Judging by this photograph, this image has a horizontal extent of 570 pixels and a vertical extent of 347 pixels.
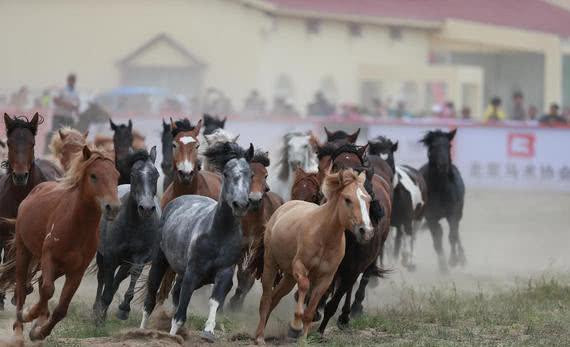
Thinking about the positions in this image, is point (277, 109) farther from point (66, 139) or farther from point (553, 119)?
point (66, 139)

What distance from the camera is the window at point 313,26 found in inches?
1655

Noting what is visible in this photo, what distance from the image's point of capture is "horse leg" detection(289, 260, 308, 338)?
9.87 metres

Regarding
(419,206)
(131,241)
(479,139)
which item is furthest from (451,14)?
(131,241)

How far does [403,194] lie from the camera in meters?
16.0

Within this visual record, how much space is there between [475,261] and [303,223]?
8.81m

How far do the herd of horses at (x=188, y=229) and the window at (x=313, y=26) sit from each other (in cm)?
2911

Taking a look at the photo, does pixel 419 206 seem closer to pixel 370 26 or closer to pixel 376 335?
pixel 376 335

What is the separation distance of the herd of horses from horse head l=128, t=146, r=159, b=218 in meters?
0.01

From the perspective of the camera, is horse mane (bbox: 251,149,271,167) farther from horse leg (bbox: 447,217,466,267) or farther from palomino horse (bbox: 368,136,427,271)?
horse leg (bbox: 447,217,466,267)

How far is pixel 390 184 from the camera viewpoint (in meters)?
14.0

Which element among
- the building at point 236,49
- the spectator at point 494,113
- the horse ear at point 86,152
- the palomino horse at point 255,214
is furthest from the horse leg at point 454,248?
the building at point 236,49

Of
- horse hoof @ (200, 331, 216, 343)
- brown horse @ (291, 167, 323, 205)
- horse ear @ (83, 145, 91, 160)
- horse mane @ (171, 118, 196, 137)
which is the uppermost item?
horse mane @ (171, 118, 196, 137)

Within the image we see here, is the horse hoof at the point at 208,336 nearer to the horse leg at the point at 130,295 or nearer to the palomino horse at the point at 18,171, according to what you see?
the horse leg at the point at 130,295

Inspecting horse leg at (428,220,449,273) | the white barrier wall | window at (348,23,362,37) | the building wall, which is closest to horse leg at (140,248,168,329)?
horse leg at (428,220,449,273)
